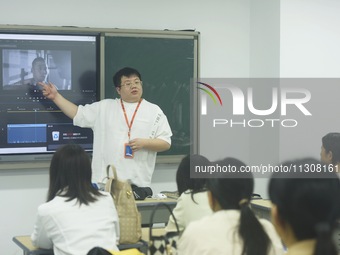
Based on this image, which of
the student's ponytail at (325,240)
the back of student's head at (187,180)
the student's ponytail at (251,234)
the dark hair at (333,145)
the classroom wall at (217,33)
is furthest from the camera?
the classroom wall at (217,33)

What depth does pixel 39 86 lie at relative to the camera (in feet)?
19.0

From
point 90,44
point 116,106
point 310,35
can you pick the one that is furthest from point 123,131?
point 310,35

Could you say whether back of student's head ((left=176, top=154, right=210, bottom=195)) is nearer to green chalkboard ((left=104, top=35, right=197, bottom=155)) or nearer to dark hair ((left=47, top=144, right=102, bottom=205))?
dark hair ((left=47, top=144, right=102, bottom=205))

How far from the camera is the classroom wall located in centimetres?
588

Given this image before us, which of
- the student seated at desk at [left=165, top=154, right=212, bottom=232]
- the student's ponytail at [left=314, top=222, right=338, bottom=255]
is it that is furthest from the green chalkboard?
the student's ponytail at [left=314, top=222, right=338, bottom=255]

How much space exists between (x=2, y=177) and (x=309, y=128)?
3.09m

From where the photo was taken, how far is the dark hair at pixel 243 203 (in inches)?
96.3

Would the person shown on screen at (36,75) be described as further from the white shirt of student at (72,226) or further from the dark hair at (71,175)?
the white shirt of student at (72,226)

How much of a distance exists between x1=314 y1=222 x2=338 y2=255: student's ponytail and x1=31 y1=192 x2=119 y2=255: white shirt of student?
2.14m

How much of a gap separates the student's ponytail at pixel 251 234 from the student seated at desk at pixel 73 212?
48.7 inches

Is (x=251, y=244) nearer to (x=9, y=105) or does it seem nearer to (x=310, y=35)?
(x=9, y=105)
